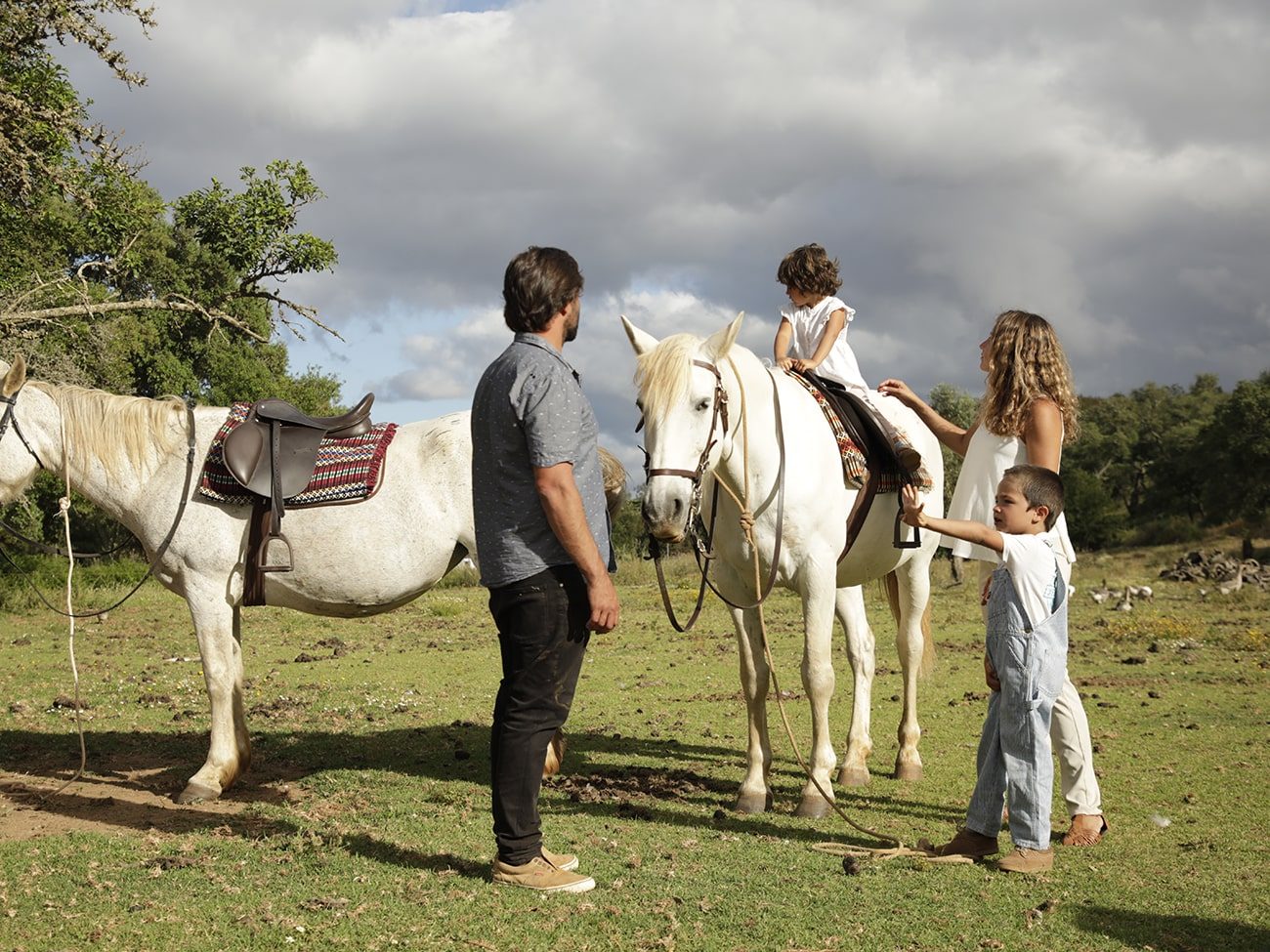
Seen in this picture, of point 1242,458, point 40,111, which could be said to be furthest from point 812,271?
point 1242,458

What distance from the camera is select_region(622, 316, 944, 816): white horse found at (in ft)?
15.8

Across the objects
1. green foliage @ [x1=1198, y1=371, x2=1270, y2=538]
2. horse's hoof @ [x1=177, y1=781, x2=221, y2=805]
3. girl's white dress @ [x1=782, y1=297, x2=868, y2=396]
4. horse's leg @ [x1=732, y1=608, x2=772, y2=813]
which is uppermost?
green foliage @ [x1=1198, y1=371, x2=1270, y2=538]

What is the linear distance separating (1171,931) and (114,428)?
5.92 metres

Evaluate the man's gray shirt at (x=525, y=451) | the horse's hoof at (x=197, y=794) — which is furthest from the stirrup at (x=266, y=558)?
the man's gray shirt at (x=525, y=451)

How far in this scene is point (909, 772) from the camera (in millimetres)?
6664

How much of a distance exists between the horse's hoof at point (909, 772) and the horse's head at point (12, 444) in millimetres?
5619

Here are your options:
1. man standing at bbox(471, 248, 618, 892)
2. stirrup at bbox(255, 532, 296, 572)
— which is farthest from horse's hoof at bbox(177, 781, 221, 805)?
man standing at bbox(471, 248, 618, 892)

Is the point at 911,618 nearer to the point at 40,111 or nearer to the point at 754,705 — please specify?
the point at 754,705

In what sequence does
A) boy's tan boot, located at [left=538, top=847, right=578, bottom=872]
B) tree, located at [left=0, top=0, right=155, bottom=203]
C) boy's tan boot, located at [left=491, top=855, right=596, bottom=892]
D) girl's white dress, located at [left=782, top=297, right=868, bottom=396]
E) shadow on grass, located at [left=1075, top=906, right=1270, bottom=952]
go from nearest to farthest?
shadow on grass, located at [left=1075, top=906, right=1270, bottom=952], boy's tan boot, located at [left=491, top=855, right=596, bottom=892], boy's tan boot, located at [left=538, top=847, right=578, bottom=872], girl's white dress, located at [left=782, top=297, right=868, bottom=396], tree, located at [left=0, top=0, right=155, bottom=203]

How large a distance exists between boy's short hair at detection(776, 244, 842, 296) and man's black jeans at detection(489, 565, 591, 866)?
3.64 m

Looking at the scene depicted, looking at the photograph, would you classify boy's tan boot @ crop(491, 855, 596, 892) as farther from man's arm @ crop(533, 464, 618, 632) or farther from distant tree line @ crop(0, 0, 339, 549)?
distant tree line @ crop(0, 0, 339, 549)

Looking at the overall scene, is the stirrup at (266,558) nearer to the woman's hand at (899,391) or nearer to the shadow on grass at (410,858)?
the shadow on grass at (410,858)

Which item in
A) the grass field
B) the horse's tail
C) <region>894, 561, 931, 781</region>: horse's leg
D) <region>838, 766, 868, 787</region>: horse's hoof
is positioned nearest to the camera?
the grass field

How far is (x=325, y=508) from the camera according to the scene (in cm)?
619
